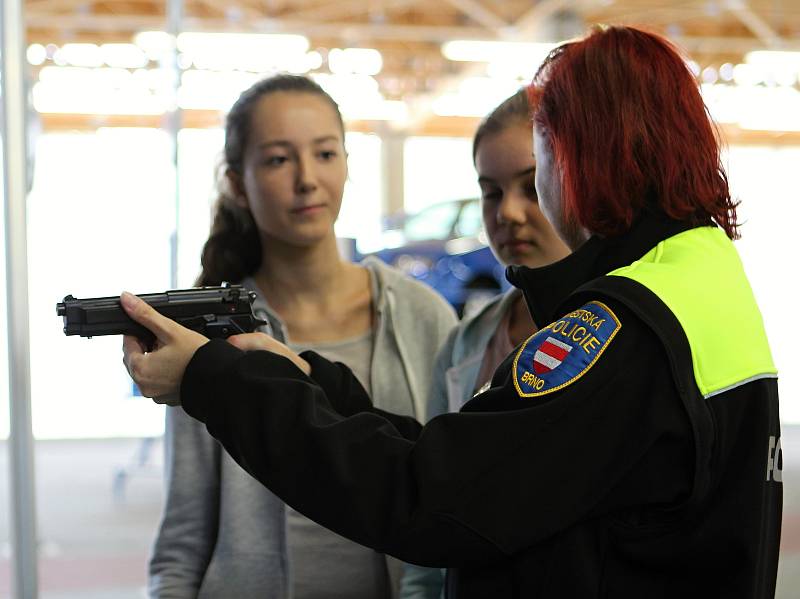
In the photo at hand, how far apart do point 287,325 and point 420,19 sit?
11.5 meters

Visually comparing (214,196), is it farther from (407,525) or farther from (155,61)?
(155,61)

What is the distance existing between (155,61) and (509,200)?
480 inches

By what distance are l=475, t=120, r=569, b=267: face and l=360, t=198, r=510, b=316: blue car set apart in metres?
7.86

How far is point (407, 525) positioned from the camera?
3.37 feet

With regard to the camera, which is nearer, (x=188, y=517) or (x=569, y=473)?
(x=569, y=473)

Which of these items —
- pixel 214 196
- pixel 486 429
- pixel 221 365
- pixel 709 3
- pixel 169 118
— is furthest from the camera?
pixel 709 3

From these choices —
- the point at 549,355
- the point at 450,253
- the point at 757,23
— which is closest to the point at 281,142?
the point at 549,355

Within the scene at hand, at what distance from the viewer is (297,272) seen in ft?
6.06

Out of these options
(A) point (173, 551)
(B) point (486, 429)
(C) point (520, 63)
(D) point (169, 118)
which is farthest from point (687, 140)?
(C) point (520, 63)

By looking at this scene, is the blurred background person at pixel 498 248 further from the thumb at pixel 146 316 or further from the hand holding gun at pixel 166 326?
the thumb at pixel 146 316

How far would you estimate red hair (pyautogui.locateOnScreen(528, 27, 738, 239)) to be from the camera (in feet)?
3.66

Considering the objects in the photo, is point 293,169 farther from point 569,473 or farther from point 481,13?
point 481,13

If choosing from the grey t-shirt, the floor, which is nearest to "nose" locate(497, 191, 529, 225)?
the grey t-shirt

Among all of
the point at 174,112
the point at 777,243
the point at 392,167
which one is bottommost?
the point at 174,112
